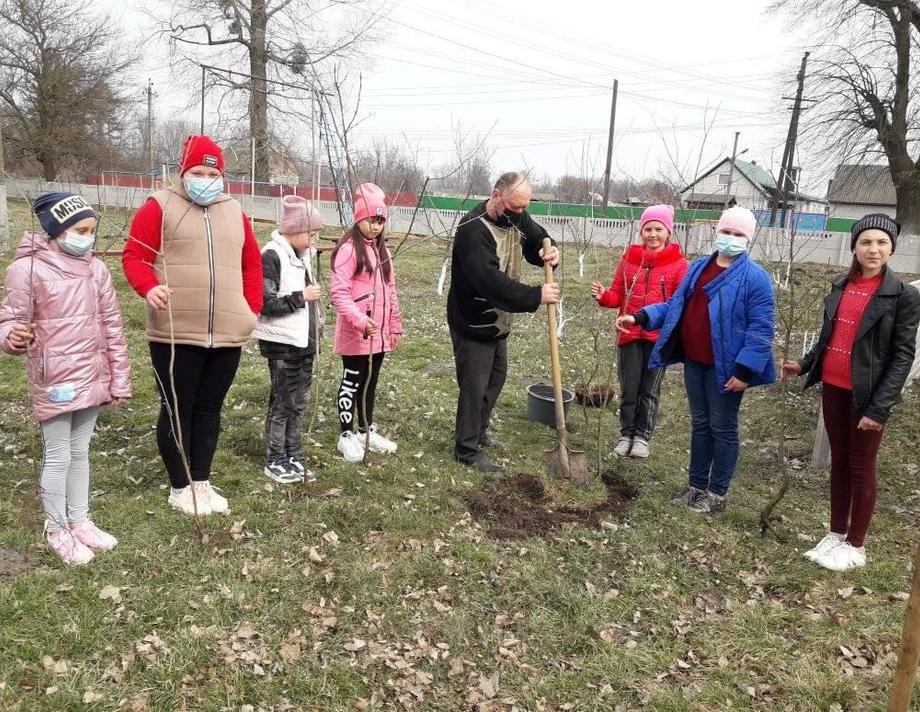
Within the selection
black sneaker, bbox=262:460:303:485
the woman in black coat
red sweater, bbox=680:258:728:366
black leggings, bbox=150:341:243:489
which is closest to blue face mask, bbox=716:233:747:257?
red sweater, bbox=680:258:728:366

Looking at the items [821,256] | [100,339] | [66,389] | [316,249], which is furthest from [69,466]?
[821,256]

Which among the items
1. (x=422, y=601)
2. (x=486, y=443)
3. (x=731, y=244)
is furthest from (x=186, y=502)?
(x=731, y=244)

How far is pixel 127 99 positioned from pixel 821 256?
32193 millimetres

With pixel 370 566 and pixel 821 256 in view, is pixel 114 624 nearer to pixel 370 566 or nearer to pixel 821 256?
pixel 370 566

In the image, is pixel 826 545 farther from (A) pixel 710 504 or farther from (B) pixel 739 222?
(B) pixel 739 222

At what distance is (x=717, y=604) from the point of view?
11.6 ft

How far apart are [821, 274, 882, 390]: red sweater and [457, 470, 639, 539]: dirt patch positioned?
1.59 metres

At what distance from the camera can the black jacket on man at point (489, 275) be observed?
442 cm

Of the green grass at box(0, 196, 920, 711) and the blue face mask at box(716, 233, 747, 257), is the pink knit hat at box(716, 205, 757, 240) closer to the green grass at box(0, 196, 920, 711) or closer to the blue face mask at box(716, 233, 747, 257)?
the blue face mask at box(716, 233, 747, 257)

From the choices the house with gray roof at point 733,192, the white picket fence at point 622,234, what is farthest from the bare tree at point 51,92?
the house with gray roof at point 733,192

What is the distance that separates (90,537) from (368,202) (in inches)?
100

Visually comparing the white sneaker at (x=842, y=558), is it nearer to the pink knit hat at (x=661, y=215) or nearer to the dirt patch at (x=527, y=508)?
the dirt patch at (x=527, y=508)

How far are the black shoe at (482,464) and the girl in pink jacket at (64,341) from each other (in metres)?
2.50

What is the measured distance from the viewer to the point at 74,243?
3.13m
